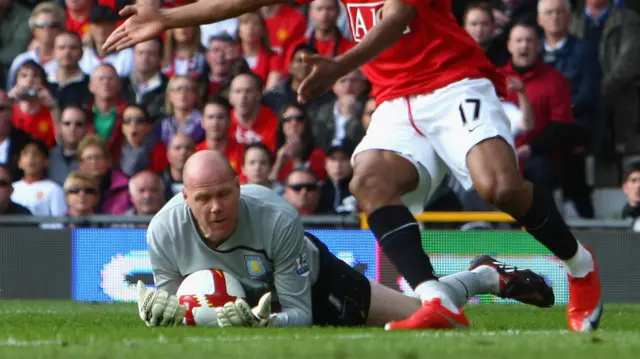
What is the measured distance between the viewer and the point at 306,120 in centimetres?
1184

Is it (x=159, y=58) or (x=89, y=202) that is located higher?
(x=159, y=58)

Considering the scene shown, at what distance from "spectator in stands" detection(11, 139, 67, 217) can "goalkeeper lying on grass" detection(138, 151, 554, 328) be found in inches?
199

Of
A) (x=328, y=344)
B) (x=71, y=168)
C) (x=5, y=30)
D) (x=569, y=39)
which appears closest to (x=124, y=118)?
(x=71, y=168)

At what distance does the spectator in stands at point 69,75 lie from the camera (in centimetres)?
1292

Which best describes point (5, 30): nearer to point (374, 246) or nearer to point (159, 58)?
point (159, 58)

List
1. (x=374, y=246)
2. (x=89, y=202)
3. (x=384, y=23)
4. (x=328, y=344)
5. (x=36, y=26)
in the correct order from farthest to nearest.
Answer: (x=36, y=26), (x=89, y=202), (x=374, y=246), (x=384, y=23), (x=328, y=344)

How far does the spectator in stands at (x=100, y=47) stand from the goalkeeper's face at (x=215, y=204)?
6.62 m

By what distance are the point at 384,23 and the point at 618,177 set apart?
6.67 meters

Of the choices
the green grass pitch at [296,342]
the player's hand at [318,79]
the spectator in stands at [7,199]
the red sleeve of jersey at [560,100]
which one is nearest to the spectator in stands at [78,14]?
the spectator in stands at [7,199]

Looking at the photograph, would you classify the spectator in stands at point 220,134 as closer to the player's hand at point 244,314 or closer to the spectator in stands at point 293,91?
the spectator in stands at point 293,91

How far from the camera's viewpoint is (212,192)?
6.69 m

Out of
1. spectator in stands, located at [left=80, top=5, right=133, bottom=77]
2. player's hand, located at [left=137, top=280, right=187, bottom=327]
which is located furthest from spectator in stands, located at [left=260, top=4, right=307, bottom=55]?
player's hand, located at [left=137, top=280, right=187, bottom=327]

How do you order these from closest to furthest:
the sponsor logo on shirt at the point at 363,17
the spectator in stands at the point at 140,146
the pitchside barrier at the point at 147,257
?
1. the sponsor logo on shirt at the point at 363,17
2. the pitchside barrier at the point at 147,257
3. the spectator in stands at the point at 140,146

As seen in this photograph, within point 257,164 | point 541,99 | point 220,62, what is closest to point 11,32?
point 220,62
